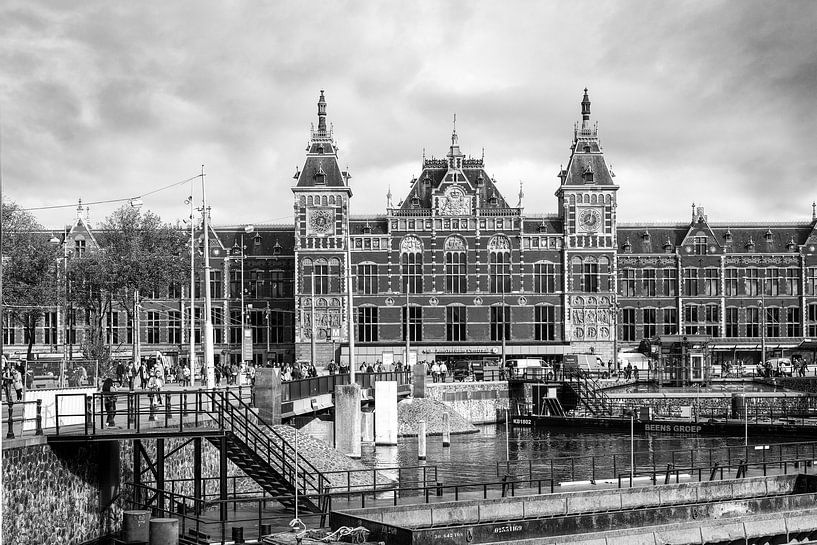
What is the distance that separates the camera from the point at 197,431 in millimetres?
28125

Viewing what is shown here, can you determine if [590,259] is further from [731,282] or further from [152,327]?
[152,327]

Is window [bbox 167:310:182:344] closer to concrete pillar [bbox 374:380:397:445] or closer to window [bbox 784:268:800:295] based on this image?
concrete pillar [bbox 374:380:397:445]

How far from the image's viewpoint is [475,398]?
78.8 m

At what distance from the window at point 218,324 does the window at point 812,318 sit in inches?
2120

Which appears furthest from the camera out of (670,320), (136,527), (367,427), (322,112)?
(670,320)

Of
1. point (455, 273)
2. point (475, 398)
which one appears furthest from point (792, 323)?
point (475, 398)

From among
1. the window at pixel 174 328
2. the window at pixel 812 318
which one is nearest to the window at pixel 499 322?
the window at pixel 174 328

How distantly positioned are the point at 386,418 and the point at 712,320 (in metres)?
49.9

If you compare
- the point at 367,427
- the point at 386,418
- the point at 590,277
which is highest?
the point at 590,277

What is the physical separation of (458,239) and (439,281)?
4068mm

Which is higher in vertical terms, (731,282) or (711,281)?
(711,281)

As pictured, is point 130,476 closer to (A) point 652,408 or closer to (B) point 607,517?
(B) point 607,517

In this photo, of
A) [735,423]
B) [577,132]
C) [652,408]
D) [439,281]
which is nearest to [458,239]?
[439,281]

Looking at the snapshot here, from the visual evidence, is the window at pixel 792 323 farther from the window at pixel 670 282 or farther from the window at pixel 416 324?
the window at pixel 416 324
